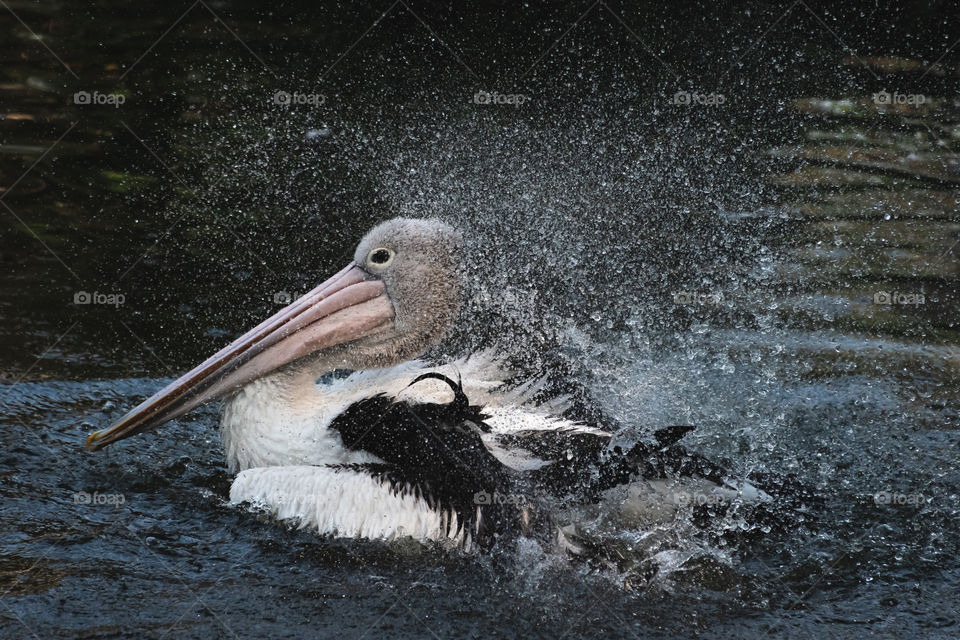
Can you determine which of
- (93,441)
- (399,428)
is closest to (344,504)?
(399,428)

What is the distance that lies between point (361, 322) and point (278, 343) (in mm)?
467

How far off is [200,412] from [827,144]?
24.2 ft

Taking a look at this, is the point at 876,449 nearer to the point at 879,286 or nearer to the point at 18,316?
the point at 879,286

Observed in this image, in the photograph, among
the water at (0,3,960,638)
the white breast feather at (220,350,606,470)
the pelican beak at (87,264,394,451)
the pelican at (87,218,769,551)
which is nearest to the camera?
the water at (0,3,960,638)

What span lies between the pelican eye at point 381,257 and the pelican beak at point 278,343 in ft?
0.32

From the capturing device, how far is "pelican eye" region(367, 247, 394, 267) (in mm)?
5715

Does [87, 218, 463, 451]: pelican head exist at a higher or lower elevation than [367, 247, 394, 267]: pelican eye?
lower

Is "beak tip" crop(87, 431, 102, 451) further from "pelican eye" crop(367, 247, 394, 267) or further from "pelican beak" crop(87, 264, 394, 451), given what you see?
"pelican eye" crop(367, 247, 394, 267)

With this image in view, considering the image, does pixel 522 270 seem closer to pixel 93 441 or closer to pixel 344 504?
pixel 344 504

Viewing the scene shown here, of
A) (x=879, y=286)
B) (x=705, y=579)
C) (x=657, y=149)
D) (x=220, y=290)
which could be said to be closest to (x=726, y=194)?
(x=657, y=149)

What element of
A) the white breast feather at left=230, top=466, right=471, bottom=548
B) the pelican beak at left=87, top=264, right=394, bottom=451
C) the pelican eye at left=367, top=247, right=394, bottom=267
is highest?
the pelican eye at left=367, top=247, right=394, bottom=267

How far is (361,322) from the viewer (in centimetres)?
565

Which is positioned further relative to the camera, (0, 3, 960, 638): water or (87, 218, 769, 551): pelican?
(87, 218, 769, 551): pelican

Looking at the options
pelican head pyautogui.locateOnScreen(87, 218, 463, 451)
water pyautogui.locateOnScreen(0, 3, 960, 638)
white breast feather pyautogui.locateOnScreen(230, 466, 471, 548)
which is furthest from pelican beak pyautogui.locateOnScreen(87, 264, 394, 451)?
white breast feather pyautogui.locateOnScreen(230, 466, 471, 548)
